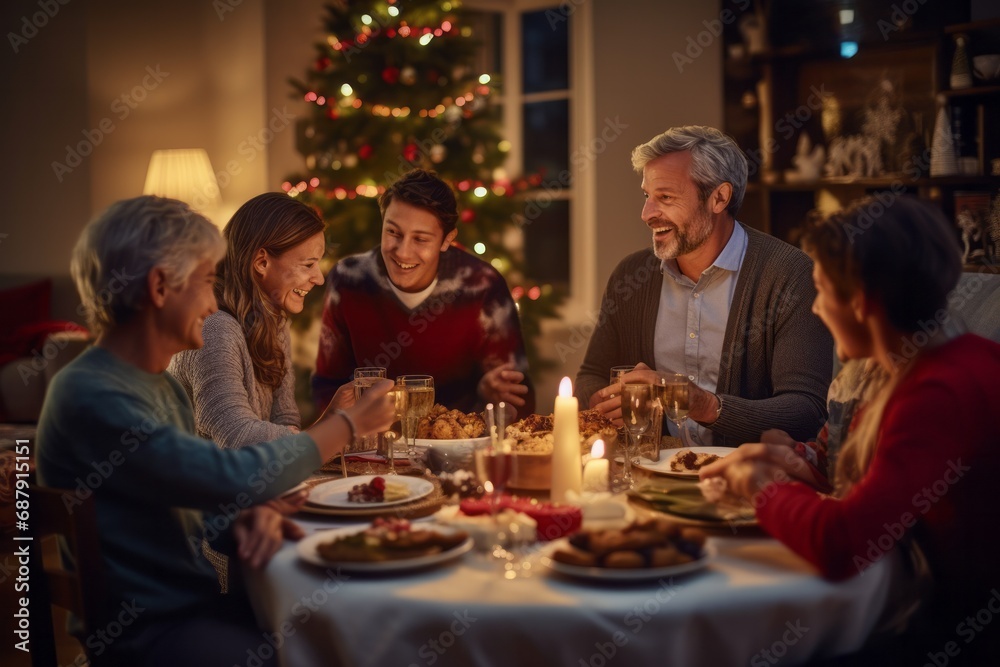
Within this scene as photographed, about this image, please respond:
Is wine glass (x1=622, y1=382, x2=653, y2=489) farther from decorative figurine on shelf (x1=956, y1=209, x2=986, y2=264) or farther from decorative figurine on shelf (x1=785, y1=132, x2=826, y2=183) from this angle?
decorative figurine on shelf (x1=785, y1=132, x2=826, y2=183)

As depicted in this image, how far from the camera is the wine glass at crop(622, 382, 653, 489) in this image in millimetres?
1873

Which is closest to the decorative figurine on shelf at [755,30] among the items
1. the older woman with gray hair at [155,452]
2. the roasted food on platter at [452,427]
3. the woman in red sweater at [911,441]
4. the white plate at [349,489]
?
the roasted food on platter at [452,427]

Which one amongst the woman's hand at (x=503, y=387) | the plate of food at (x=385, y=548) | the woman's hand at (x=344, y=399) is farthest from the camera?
the woman's hand at (x=503, y=387)

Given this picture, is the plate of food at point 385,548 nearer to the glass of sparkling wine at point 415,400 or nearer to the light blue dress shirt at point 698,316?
the glass of sparkling wine at point 415,400

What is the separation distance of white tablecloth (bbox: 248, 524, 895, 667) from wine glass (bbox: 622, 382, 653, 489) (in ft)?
1.77

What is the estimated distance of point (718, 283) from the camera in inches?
107

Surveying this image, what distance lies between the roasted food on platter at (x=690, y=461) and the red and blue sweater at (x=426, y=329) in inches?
41.8

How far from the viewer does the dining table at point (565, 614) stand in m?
1.22

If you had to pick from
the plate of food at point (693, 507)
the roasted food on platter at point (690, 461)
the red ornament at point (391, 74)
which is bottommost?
the plate of food at point (693, 507)

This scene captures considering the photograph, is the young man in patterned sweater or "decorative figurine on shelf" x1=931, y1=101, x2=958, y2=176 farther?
"decorative figurine on shelf" x1=931, y1=101, x2=958, y2=176

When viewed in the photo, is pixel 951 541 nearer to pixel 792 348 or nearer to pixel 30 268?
pixel 792 348

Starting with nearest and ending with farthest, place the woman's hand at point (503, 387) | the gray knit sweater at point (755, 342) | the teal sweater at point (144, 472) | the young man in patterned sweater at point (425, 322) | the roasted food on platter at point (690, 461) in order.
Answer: the teal sweater at point (144, 472), the roasted food on platter at point (690, 461), the gray knit sweater at point (755, 342), the woman's hand at point (503, 387), the young man in patterned sweater at point (425, 322)

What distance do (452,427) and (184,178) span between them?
12.4 feet

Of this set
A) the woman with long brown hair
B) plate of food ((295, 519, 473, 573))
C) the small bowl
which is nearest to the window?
the small bowl
